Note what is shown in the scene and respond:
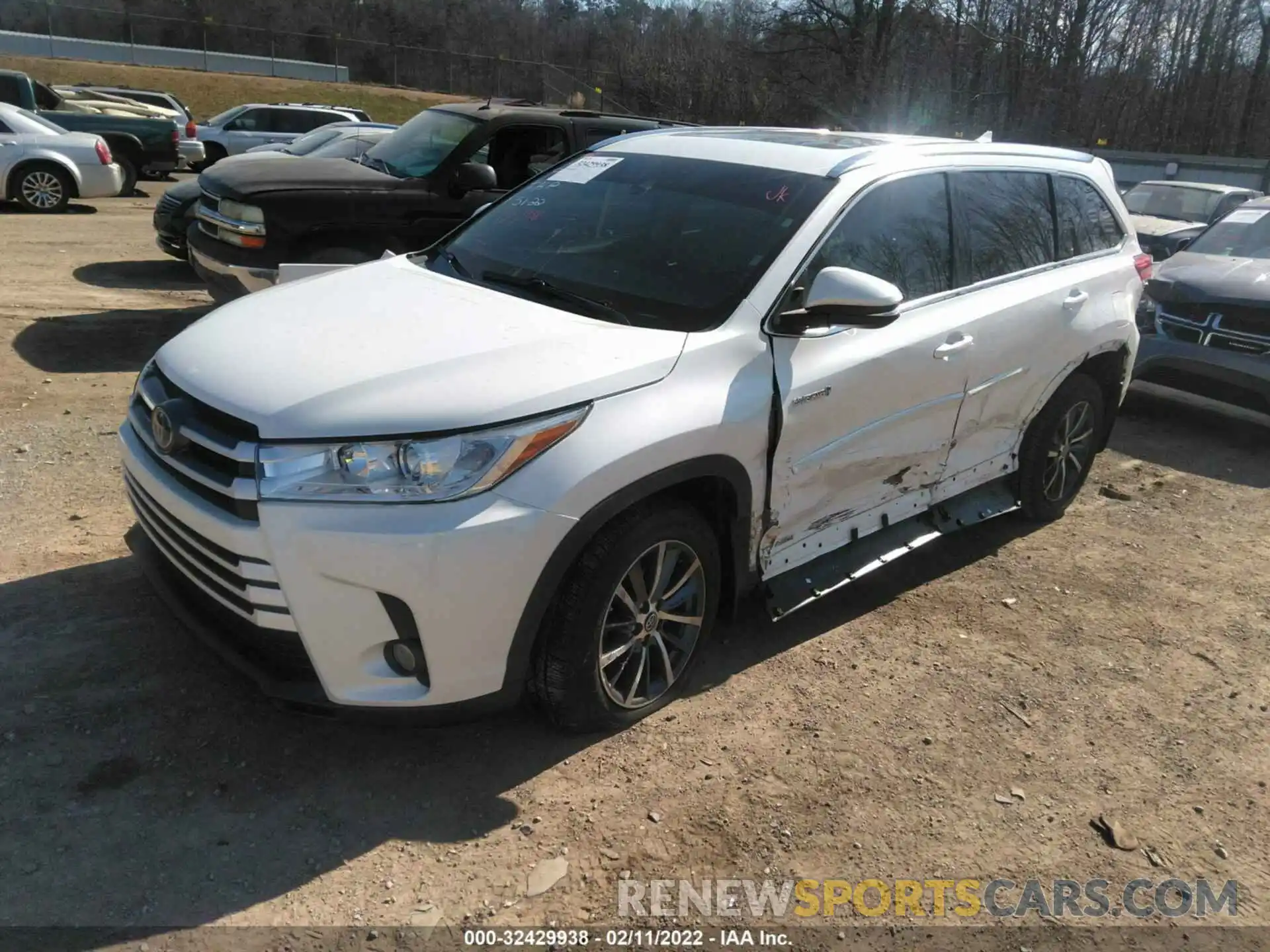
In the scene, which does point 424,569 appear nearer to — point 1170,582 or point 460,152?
point 1170,582

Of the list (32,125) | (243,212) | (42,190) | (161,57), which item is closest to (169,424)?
(243,212)

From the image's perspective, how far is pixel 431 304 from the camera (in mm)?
3469

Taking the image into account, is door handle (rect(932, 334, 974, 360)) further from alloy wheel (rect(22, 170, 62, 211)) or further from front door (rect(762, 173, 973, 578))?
alloy wheel (rect(22, 170, 62, 211))

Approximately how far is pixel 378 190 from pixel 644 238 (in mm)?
4122

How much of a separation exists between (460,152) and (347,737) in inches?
218

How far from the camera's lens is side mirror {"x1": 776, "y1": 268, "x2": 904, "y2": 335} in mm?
3270

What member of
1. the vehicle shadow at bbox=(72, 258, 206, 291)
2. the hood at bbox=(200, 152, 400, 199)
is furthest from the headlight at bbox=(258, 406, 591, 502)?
the vehicle shadow at bbox=(72, 258, 206, 291)

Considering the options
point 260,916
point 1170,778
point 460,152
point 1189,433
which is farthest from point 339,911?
point 1189,433

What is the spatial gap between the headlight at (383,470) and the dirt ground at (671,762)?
950 mm

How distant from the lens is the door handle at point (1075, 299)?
4730 mm

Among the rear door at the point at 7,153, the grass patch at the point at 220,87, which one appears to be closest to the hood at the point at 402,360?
the rear door at the point at 7,153

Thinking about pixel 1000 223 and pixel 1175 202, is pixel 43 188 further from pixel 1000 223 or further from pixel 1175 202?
pixel 1175 202

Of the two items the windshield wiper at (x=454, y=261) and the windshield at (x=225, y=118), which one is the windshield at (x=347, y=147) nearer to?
the windshield wiper at (x=454, y=261)

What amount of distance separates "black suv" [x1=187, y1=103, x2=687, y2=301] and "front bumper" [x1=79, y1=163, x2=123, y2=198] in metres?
7.42
